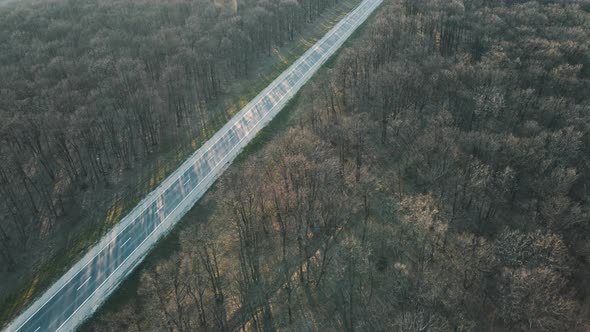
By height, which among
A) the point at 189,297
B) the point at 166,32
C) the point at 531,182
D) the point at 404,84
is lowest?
the point at 189,297

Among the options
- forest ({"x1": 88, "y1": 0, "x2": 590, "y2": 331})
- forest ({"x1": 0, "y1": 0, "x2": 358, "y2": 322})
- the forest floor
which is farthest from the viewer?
forest ({"x1": 0, "y1": 0, "x2": 358, "y2": 322})

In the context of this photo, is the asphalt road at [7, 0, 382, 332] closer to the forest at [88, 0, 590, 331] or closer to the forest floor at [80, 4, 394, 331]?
the forest floor at [80, 4, 394, 331]

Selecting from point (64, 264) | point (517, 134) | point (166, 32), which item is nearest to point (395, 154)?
point (517, 134)

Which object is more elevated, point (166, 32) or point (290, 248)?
point (166, 32)

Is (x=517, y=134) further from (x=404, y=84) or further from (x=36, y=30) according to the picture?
(x=36, y=30)

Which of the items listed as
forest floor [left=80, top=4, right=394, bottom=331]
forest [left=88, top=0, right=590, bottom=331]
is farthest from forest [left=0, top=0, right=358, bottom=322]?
forest [left=88, top=0, right=590, bottom=331]

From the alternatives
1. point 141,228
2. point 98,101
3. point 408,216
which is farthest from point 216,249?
point 98,101

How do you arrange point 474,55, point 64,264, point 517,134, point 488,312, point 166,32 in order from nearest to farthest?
1. point 488,312
2. point 64,264
3. point 517,134
4. point 474,55
5. point 166,32
